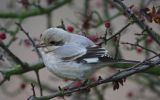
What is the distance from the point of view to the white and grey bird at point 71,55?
10.8ft

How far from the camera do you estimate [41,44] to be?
342cm

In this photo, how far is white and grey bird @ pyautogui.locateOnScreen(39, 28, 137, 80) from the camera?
10.8ft

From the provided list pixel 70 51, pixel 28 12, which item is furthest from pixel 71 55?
pixel 28 12

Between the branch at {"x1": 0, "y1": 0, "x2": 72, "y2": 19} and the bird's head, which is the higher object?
the branch at {"x1": 0, "y1": 0, "x2": 72, "y2": 19}

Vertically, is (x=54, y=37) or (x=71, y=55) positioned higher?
(x=54, y=37)

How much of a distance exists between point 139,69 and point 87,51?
27.7 inches

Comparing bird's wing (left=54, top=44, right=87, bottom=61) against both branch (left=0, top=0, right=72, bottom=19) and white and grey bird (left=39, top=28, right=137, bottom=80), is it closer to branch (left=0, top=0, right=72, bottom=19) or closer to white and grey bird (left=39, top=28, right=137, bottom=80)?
white and grey bird (left=39, top=28, right=137, bottom=80)

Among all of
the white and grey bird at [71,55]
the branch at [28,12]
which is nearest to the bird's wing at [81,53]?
the white and grey bird at [71,55]

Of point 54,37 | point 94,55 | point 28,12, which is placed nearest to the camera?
point 94,55

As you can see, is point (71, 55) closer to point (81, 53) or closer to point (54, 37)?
point (81, 53)

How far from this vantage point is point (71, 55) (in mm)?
3363

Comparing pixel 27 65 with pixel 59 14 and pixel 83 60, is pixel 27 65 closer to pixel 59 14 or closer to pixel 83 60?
pixel 83 60

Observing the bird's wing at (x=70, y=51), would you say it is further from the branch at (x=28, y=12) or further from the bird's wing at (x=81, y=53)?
the branch at (x=28, y=12)

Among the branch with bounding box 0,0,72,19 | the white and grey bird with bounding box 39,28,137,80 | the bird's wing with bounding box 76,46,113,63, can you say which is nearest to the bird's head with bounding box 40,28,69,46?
the white and grey bird with bounding box 39,28,137,80
